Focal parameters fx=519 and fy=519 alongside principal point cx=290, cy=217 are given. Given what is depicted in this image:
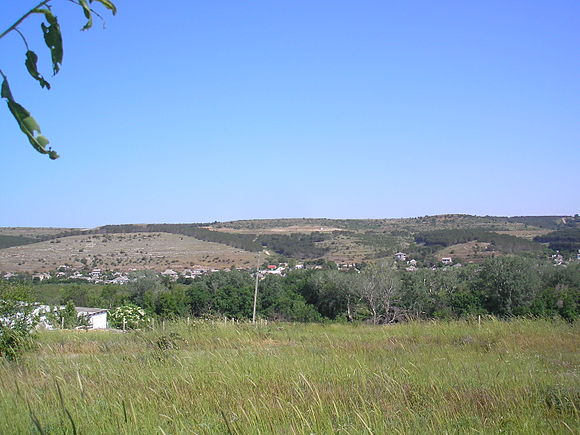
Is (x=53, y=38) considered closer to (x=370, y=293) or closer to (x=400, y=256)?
(x=370, y=293)

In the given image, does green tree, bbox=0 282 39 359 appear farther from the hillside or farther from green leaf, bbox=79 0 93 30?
the hillside

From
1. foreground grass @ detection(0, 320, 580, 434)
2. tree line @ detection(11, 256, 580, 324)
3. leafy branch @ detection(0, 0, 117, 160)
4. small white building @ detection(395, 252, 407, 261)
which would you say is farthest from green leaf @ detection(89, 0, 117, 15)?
small white building @ detection(395, 252, 407, 261)

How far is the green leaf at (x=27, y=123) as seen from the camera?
129 centimetres

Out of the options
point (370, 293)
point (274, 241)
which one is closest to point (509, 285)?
point (370, 293)

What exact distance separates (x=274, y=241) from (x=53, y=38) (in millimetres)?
96219

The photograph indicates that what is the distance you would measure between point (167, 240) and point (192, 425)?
99.4 m

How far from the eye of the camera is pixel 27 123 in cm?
130

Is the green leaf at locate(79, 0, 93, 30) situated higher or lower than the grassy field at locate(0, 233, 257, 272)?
higher

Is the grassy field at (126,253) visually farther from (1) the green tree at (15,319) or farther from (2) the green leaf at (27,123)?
(2) the green leaf at (27,123)

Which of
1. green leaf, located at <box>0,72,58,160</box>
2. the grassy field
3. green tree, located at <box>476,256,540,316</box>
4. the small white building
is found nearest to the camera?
green leaf, located at <box>0,72,58,160</box>

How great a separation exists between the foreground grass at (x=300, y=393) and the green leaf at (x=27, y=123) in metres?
1.88

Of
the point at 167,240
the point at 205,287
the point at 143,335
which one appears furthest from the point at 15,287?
the point at 167,240

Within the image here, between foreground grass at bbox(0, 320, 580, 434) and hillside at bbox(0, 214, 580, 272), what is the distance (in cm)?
6432

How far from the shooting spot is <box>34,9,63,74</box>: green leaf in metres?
1.36
